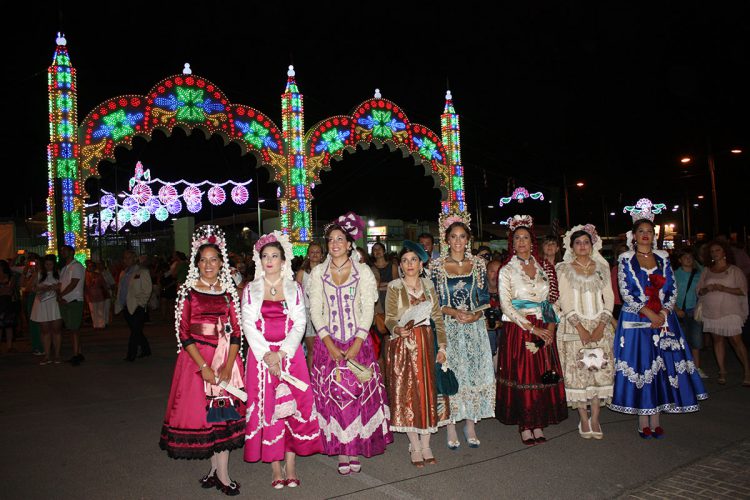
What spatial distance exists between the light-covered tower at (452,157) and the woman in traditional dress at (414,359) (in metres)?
17.7

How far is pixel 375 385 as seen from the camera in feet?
14.8

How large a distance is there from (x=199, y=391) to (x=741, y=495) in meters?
3.76

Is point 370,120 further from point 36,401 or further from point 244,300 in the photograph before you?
point 244,300

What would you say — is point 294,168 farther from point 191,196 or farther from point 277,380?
point 277,380

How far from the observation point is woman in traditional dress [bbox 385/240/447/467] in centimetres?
457

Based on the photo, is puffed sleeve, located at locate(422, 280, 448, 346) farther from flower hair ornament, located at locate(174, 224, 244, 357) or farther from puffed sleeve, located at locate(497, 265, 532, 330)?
flower hair ornament, located at locate(174, 224, 244, 357)

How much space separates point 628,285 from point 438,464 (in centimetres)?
242

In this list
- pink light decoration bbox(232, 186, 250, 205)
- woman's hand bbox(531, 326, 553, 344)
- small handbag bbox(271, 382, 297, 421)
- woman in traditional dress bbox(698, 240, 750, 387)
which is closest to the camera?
small handbag bbox(271, 382, 297, 421)

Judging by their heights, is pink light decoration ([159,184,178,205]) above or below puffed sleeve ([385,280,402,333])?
above

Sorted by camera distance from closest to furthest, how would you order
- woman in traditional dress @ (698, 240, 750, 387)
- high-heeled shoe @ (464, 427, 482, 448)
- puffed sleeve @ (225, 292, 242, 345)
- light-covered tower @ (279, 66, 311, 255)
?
puffed sleeve @ (225, 292, 242, 345) < high-heeled shoe @ (464, 427, 482, 448) < woman in traditional dress @ (698, 240, 750, 387) < light-covered tower @ (279, 66, 311, 255)

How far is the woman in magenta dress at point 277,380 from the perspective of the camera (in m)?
4.14

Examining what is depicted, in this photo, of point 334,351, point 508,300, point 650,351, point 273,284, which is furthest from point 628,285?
point 273,284

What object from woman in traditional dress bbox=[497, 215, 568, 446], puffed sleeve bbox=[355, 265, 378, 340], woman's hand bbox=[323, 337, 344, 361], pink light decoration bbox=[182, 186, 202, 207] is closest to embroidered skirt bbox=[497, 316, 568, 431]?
woman in traditional dress bbox=[497, 215, 568, 446]

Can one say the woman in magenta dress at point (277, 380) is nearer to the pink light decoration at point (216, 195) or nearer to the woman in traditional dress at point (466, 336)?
the woman in traditional dress at point (466, 336)
